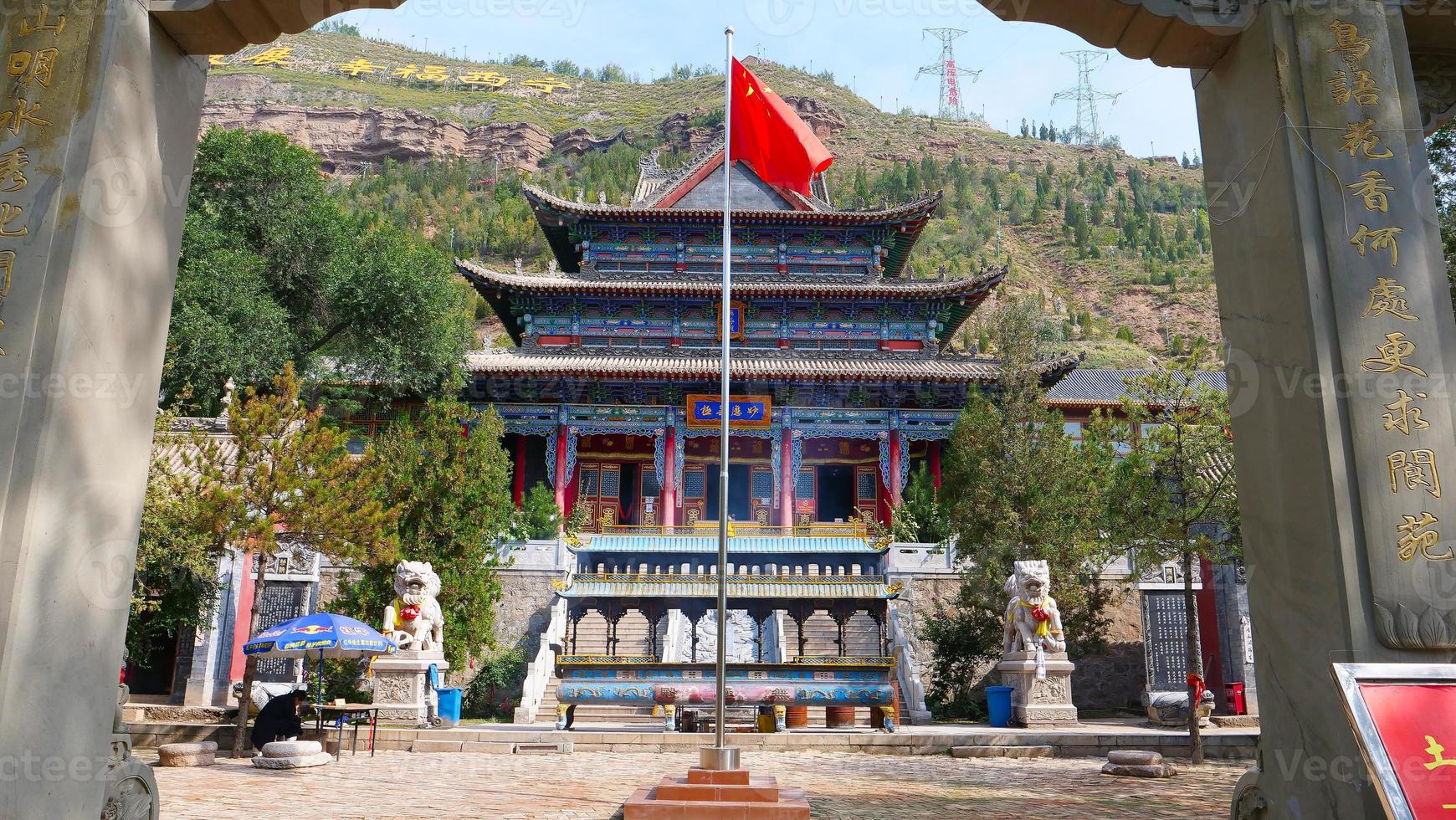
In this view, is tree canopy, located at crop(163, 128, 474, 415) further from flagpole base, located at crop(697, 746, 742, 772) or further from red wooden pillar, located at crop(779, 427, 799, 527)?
flagpole base, located at crop(697, 746, 742, 772)

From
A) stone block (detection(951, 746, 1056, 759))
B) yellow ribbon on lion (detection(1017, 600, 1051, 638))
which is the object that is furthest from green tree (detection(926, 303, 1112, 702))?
stone block (detection(951, 746, 1056, 759))

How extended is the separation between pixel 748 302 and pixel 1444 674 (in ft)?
84.6

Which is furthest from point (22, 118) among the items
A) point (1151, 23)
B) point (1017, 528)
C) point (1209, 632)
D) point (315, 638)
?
point (1209, 632)

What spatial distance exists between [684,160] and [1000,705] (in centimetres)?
7935

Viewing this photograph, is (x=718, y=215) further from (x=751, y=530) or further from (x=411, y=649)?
(x=411, y=649)

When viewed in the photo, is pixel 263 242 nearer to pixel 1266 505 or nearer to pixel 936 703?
pixel 936 703

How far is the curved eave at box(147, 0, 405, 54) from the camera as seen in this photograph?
4.75 metres

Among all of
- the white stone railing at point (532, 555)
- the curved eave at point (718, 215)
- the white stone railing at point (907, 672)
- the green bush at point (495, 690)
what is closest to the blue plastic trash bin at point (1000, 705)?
the white stone railing at point (907, 672)

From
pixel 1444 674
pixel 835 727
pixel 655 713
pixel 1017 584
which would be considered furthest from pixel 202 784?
pixel 1017 584

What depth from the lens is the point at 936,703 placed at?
17969 millimetres

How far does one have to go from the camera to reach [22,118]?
450 cm

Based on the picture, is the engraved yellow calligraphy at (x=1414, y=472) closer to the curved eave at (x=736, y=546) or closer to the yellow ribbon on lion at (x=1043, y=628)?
the yellow ribbon on lion at (x=1043, y=628)

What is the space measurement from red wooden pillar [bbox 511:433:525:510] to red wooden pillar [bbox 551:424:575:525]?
1301 millimetres

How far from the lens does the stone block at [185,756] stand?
11.2 meters
